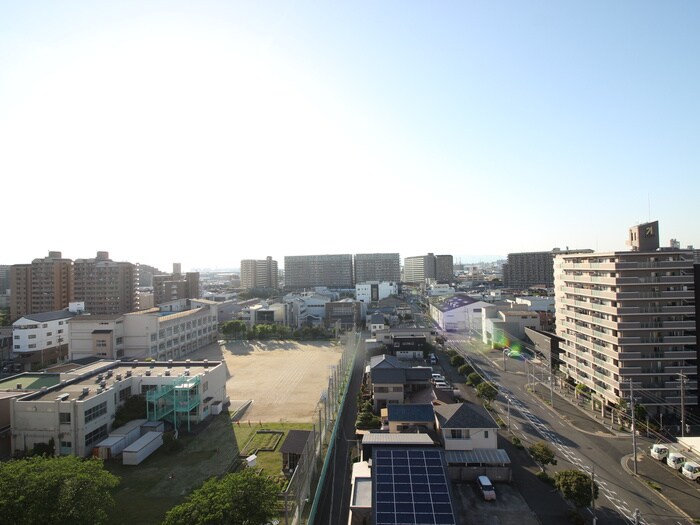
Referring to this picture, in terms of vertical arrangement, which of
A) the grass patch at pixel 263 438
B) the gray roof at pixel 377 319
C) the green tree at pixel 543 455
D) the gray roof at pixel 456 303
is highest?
the gray roof at pixel 456 303

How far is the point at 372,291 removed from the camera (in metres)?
69.7

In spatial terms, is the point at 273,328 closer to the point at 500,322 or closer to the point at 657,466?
the point at 500,322

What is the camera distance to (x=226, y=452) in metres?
16.2

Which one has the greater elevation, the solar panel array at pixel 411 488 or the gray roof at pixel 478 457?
the solar panel array at pixel 411 488

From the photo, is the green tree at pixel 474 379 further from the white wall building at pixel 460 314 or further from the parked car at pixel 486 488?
the white wall building at pixel 460 314

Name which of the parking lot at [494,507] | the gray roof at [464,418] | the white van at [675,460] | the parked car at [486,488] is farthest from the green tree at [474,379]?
the parked car at [486,488]

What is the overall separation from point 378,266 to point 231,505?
88.5 metres

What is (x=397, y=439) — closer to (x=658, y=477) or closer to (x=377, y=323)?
(x=658, y=477)

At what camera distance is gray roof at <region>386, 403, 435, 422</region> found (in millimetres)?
16266

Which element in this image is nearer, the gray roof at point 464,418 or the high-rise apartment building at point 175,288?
the gray roof at point 464,418

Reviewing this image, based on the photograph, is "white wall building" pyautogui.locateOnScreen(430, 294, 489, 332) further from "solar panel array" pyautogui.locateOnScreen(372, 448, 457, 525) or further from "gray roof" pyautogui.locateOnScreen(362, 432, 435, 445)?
"solar panel array" pyautogui.locateOnScreen(372, 448, 457, 525)

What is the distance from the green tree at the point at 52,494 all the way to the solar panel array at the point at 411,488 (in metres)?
6.67

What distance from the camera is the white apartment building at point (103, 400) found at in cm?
1616

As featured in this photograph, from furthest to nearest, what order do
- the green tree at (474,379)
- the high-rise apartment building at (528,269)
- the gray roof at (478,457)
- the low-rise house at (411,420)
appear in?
the high-rise apartment building at (528,269) < the green tree at (474,379) < the low-rise house at (411,420) < the gray roof at (478,457)
